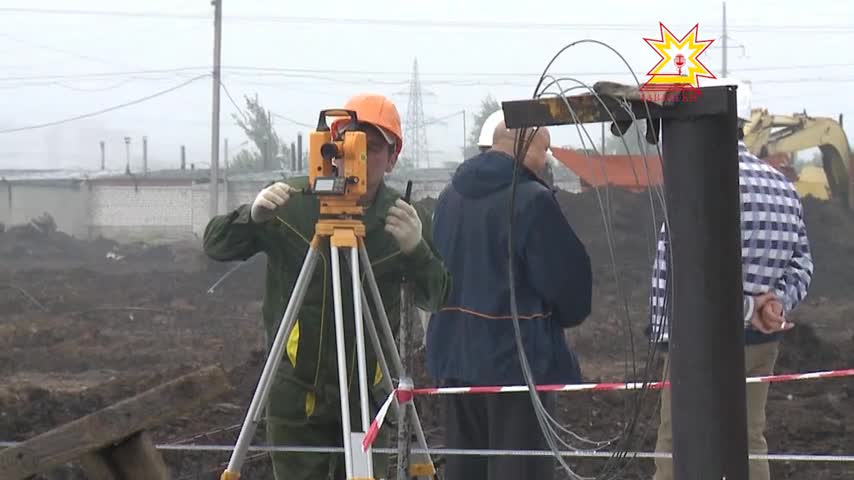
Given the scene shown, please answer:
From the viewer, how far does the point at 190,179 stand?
4244 centimetres

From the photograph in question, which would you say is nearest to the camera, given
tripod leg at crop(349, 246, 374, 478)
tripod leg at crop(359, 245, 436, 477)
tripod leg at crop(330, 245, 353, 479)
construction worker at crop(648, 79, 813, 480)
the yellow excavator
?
tripod leg at crop(330, 245, 353, 479)

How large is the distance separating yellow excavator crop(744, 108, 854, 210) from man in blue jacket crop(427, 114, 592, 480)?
676 inches

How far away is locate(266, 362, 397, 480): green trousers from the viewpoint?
12.4 feet

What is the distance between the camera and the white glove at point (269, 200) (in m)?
3.42

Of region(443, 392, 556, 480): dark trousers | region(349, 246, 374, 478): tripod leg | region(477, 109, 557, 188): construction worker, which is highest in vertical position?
region(477, 109, 557, 188): construction worker

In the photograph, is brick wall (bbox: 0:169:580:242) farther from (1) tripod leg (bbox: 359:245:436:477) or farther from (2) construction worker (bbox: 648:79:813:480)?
(1) tripod leg (bbox: 359:245:436:477)

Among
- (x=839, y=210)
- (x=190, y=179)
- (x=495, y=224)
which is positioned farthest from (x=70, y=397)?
(x=190, y=179)

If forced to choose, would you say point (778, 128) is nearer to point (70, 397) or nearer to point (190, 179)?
point (70, 397)

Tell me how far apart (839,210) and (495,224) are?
72.2 feet

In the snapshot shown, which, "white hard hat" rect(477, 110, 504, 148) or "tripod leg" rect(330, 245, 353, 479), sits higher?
"white hard hat" rect(477, 110, 504, 148)

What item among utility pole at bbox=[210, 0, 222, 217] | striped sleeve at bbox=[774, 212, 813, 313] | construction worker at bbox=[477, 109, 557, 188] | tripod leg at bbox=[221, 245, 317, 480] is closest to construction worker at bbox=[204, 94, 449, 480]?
tripod leg at bbox=[221, 245, 317, 480]

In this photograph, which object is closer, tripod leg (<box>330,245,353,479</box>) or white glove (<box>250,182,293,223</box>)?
tripod leg (<box>330,245,353,479</box>)

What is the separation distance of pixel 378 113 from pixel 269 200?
525 mm

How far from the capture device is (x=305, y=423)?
381 cm
